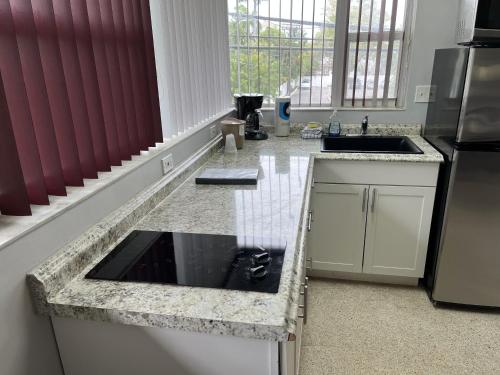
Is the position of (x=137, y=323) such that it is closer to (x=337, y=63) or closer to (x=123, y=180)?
(x=123, y=180)

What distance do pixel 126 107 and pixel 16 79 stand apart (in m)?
0.49

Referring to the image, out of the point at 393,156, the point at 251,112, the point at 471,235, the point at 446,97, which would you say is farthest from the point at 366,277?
the point at 251,112

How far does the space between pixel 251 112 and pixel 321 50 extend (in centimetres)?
65

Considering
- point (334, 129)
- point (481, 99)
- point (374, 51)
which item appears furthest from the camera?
point (334, 129)

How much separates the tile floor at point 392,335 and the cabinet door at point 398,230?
0.19m

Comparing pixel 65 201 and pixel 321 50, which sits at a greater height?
pixel 321 50

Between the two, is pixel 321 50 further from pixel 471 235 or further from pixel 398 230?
pixel 471 235

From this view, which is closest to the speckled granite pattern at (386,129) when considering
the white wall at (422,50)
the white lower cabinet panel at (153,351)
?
the white wall at (422,50)

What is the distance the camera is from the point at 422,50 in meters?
2.37

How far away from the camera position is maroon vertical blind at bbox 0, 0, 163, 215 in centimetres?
85

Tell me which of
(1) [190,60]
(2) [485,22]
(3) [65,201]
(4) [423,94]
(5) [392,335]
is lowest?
(5) [392,335]

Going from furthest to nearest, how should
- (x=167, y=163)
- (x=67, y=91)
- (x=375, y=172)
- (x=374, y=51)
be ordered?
(x=374, y=51) → (x=375, y=172) → (x=167, y=163) → (x=67, y=91)

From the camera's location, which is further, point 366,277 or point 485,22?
point 366,277

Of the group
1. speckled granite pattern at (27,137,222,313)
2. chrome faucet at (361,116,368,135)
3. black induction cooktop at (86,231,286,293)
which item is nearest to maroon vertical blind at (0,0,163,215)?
speckled granite pattern at (27,137,222,313)
